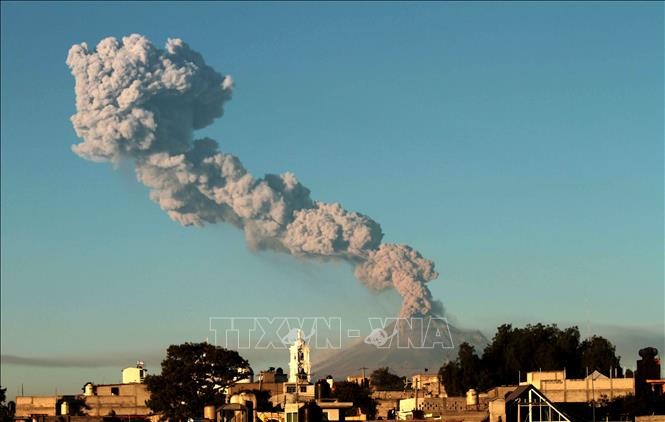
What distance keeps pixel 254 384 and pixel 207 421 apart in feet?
103

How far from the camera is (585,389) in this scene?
365 feet

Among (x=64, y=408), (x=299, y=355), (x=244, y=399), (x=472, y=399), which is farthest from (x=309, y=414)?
(x=299, y=355)

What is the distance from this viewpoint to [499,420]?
75312mm

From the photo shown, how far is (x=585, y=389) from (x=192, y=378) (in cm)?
2698

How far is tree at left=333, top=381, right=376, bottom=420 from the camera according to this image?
119m

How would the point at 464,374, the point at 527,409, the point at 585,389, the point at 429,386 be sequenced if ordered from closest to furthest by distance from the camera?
1. the point at 527,409
2. the point at 585,389
3. the point at 464,374
4. the point at 429,386

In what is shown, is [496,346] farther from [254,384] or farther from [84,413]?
[84,413]

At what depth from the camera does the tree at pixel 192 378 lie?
118000mm

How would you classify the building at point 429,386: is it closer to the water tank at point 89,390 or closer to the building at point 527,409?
the water tank at point 89,390

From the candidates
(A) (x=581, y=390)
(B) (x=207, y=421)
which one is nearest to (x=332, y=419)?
(B) (x=207, y=421)

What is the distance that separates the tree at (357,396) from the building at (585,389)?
37.9 ft

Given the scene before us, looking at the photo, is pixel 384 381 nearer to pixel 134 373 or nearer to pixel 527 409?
pixel 134 373

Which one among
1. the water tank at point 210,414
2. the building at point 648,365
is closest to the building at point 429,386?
the building at point 648,365

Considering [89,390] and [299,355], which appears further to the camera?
[299,355]
